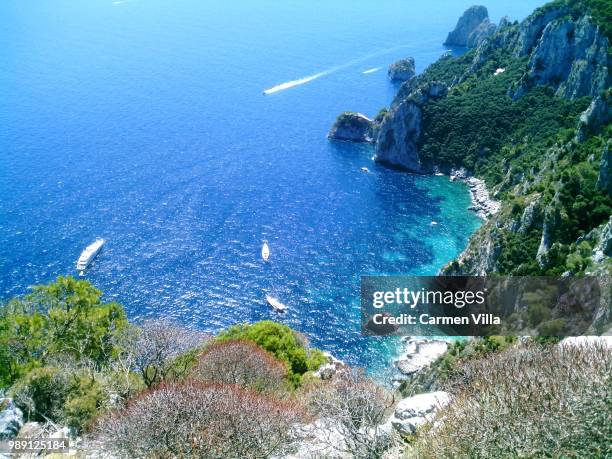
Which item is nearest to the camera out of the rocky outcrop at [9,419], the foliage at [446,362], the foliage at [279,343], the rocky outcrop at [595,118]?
the rocky outcrop at [9,419]

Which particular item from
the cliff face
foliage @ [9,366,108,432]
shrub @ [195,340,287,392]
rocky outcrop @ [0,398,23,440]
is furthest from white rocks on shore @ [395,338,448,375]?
rocky outcrop @ [0,398,23,440]

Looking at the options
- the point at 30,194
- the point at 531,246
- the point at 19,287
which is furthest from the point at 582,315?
the point at 30,194

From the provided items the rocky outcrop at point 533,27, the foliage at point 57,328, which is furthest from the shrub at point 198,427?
the rocky outcrop at point 533,27

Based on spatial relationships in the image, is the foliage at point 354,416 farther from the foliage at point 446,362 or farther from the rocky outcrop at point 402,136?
the rocky outcrop at point 402,136

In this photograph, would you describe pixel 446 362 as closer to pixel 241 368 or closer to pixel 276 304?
pixel 241 368

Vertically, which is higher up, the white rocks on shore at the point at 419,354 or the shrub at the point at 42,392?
the shrub at the point at 42,392

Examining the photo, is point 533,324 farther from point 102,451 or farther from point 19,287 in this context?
point 19,287

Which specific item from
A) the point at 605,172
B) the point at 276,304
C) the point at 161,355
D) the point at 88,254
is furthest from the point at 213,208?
the point at 161,355
